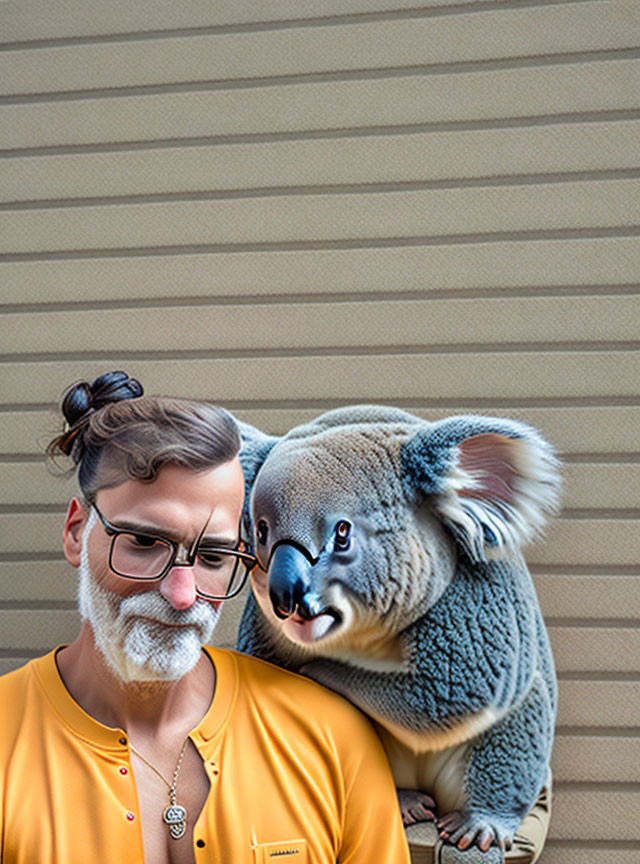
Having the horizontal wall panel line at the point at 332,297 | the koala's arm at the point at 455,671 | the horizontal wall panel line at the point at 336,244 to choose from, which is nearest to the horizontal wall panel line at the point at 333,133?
the horizontal wall panel line at the point at 336,244

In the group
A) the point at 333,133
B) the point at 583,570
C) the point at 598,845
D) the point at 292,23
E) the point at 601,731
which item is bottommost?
the point at 598,845

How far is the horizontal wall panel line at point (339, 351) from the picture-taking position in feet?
6.27

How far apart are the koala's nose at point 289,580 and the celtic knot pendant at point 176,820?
36cm

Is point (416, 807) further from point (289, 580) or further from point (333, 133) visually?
point (333, 133)

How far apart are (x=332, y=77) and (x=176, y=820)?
156cm

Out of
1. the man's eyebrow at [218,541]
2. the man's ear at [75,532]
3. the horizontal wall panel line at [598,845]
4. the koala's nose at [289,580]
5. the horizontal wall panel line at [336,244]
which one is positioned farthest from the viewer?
the horizontal wall panel line at [336,244]

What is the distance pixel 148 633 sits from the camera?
4.53 ft

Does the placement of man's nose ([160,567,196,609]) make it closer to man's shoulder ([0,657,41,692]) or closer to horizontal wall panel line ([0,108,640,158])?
man's shoulder ([0,657,41,692])

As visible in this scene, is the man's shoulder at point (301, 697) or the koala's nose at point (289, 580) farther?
the man's shoulder at point (301, 697)

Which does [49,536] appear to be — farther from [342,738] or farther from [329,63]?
[329,63]

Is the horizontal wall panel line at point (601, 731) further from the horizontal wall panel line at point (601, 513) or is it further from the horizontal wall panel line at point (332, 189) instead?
the horizontal wall panel line at point (332, 189)

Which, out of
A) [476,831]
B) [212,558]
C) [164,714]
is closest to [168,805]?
[164,714]

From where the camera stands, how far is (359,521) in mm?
1396

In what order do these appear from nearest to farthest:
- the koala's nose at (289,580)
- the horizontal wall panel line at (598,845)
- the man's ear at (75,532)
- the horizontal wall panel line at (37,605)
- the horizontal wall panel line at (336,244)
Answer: the koala's nose at (289,580) < the man's ear at (75,532) < the horizontal wall panel line at (598,845) < the horizontal wall panel line at (336,244) < the horizontal wall panel line at (37,605)
